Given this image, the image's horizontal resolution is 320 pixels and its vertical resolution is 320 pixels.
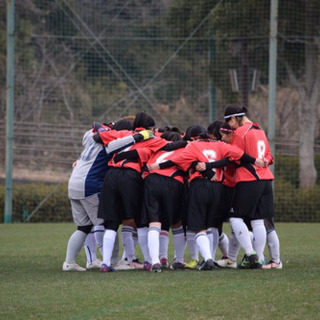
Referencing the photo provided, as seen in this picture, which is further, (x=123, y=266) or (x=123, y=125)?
(x=123, y=125)

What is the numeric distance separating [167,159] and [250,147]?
830 mm

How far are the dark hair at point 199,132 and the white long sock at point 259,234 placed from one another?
99 centimetres

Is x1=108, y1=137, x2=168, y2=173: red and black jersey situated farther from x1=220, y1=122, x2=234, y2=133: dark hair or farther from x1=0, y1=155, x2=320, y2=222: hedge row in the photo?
x1=0, y1=155, x2=320, y2=222: hedge row

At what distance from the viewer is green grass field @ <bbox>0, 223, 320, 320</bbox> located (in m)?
5.39

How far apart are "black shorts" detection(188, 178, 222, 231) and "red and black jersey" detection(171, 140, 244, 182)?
97 mm

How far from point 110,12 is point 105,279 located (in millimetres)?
13260

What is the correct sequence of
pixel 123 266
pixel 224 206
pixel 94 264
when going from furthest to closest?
pixel 94 264 → pixel 123 266 → pixel 224 206

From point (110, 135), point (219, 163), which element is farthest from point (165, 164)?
point (110, 135)

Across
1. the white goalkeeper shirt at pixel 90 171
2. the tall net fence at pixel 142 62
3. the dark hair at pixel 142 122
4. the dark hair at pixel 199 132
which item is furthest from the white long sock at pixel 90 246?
the tall net fence at pixel 142 62

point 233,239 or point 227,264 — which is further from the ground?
point 233,239

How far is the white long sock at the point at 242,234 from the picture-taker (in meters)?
7.61

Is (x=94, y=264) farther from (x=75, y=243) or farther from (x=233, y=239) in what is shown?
(x=233, y=239)

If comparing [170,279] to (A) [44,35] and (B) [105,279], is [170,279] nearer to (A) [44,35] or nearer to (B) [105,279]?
(B) [105,279]

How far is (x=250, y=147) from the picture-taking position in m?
7.86
